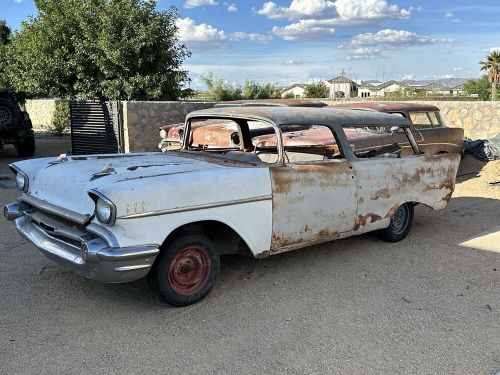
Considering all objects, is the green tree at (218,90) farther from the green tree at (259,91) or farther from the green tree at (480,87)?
the green tree at (480,87)

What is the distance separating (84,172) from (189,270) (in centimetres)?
110

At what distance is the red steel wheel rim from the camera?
12.1 ft

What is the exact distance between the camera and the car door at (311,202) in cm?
411

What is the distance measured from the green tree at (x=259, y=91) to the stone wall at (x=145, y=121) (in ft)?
57.7

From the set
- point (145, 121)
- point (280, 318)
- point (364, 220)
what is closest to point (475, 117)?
point (145, 121)

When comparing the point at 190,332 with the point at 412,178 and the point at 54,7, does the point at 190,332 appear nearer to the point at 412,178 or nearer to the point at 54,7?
the point at 412,178

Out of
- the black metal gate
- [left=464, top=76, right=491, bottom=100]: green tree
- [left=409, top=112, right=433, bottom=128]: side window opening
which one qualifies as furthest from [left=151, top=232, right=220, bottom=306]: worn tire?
[left=464, top=76, right=491, bottom=100]: green tree

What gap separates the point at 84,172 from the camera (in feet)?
12.5

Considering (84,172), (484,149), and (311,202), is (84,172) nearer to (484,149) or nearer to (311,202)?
(311,202)

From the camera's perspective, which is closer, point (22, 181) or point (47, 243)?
point (47, 243)

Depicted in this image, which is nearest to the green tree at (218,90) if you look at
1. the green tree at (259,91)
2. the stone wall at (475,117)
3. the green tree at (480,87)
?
the green tree at (259,91)

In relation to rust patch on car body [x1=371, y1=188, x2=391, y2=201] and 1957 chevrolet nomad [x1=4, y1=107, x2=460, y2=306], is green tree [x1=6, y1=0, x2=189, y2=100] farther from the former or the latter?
rust patch on car body [x1=371, y1=188, x2=391, y2=201]

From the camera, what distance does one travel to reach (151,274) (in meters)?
3.62

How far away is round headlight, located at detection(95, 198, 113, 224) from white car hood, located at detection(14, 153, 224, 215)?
0.37 ft
